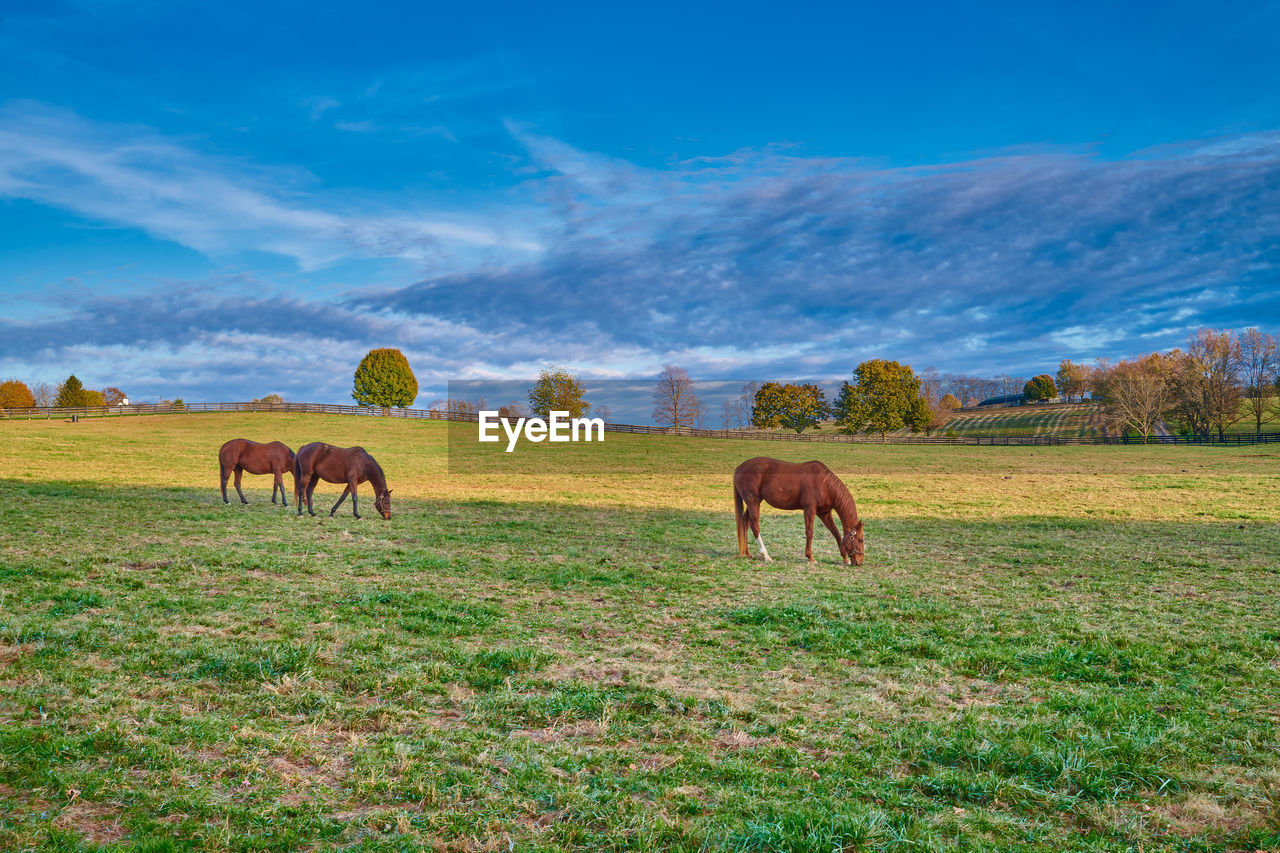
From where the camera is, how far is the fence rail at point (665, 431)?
6372 cm

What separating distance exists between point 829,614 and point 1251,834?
5.49 metres

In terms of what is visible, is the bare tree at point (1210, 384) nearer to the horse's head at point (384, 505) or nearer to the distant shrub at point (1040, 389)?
the distant shrub at point (1040, 389)

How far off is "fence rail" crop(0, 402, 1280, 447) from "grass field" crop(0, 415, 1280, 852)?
178ft

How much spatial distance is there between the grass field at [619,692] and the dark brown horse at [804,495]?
0.67 metres

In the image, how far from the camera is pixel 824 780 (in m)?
4.64

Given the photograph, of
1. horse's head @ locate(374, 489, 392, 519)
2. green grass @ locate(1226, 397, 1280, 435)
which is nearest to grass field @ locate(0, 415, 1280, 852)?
horse's head @ locate(374, 489, 392, 519)

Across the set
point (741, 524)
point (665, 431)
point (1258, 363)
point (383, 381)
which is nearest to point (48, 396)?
point (383, 381)

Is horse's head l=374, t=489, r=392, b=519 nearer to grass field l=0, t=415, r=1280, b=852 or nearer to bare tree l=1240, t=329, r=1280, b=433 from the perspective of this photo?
grass field l=0, t=415, r=1280, b=852

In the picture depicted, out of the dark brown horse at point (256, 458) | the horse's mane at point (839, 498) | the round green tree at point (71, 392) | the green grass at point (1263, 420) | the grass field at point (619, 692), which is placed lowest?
the grass field at point (619, 692)

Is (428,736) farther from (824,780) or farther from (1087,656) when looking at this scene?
(1087,656)

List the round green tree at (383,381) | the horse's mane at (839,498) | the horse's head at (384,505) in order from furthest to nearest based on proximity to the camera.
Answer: the round green tree at (383,381) → the horse's head at (384,505) → the horse's mane at (839,498)

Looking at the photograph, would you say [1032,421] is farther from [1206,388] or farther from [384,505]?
[384,505]

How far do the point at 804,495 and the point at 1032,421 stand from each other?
10807cm

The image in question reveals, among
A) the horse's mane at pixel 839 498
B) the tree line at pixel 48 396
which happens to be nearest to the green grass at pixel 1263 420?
the horse's mane at pixel 839 498
